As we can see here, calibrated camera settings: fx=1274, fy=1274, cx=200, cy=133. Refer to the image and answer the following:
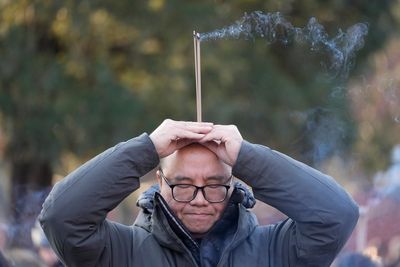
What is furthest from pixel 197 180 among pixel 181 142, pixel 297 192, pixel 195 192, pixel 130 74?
pixel 130 74

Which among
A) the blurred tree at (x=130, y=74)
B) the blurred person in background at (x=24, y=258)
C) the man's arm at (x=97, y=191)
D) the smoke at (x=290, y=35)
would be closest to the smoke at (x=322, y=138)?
the blurred person in background at (x=24, y=258)

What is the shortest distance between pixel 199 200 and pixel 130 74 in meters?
9.83

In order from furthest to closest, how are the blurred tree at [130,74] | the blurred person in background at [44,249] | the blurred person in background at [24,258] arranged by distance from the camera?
the blurred tree at [130,74] → the blurred person in background at [24,258] → the blurred person in background at [44,249]

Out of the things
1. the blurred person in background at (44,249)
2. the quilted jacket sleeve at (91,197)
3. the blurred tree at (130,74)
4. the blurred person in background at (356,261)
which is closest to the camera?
the quilted jacket sleeve at (91,197)

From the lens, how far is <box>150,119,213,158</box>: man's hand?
15.2 feet

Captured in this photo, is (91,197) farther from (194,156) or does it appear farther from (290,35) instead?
(290,35)

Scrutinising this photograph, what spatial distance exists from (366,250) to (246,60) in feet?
20.9

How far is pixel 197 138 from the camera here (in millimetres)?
4633

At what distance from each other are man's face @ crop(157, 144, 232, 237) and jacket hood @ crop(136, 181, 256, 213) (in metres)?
0.08

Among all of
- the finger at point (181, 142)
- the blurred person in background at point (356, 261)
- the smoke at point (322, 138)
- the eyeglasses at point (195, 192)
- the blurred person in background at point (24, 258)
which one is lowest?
the blurred person in background at point (24, 258)

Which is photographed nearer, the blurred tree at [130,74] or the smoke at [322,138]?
the smoke at [322,138]

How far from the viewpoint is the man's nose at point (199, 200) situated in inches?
183

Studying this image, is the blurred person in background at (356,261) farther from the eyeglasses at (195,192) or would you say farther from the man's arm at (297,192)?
the eyeglasses at (195,192)

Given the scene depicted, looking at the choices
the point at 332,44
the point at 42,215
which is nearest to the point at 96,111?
→ the point at 332,44
